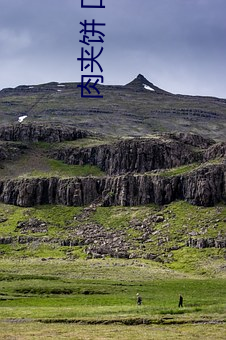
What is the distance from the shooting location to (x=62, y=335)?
47.7 m

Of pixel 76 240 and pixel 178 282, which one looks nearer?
pixel 178 282

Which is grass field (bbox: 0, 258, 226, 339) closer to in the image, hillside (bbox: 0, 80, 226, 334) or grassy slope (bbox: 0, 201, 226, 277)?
hillside (bbox: 0, 80, 226, 334)

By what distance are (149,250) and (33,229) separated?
50223 millimetres

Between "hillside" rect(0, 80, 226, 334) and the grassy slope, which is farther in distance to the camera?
the grassy slope

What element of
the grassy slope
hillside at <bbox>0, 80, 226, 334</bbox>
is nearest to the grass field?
hillside at <bbox>0, 80, 226, 334</bbox>

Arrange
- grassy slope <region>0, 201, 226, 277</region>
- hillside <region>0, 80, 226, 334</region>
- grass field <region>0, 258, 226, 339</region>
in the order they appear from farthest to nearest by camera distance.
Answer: grassy slope <region>0, 201, 226, 277</region> < hillside <region>0, 80, 226, 334</region> < grass field <region>0, 258, 226, 339</region>

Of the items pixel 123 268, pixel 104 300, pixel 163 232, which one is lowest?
pixel 123 268

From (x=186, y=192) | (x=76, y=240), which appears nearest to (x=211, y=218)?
(x=186, y=192)

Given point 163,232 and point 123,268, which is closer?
point 123,268

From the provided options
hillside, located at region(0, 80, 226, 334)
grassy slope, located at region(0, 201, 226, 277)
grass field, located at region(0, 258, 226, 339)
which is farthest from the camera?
grassy slope, located at region(0, 201, 226, 277)

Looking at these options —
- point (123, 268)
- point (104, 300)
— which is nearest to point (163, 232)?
point (123, 268)

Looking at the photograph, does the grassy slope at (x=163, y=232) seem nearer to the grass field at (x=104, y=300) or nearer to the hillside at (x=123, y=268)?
the hillside at (x=123, y=268)

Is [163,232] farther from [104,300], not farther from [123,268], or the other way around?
[104,300]

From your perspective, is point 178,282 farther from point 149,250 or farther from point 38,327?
point 38,327
